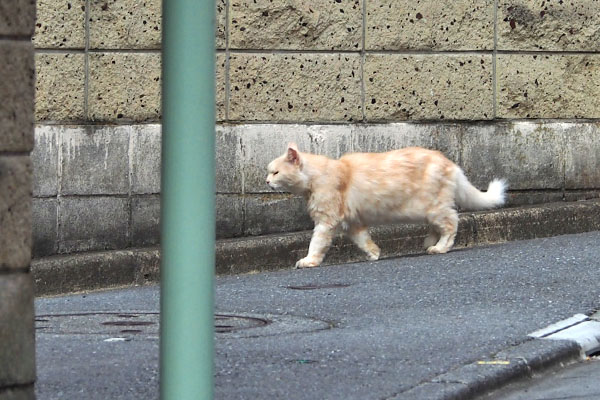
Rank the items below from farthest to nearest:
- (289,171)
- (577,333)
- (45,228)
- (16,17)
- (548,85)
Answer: (548,85) → (45,228) → (289,171) → (577,333) → (16,17)

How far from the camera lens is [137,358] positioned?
6.07m

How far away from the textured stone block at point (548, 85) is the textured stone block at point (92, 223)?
3.39 meters

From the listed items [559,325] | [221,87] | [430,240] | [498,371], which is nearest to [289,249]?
[430,240]

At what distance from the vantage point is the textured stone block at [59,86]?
33.9 ft

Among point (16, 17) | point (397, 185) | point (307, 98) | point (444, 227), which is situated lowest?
point (444, 227)

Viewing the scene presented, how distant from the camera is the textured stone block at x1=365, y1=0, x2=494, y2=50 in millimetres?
10969

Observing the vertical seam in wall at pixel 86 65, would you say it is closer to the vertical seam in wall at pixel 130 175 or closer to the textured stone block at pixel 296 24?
the vertical seam in wall at pixel 130 175

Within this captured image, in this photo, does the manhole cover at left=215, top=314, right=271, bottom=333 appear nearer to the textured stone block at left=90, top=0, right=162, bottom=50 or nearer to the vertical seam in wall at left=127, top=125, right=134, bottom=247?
the vertical seam in wall at left=127, top=125, right=134, bottom=247

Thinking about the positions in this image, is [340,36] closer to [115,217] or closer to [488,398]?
[115,217]

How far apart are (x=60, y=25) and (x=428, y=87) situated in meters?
3.11

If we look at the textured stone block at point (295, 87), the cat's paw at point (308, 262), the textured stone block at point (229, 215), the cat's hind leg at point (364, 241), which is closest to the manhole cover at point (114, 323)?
the cat's paw at point (308, 262)

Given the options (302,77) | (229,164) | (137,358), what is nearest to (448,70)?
(302,77)

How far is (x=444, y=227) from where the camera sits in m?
10.4

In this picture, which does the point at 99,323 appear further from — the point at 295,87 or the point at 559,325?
the point at 295,87
